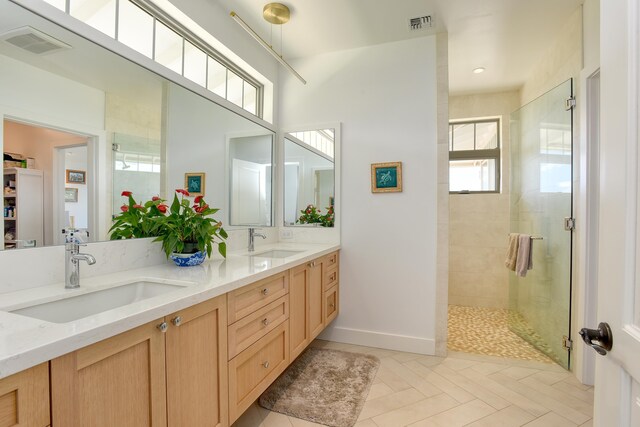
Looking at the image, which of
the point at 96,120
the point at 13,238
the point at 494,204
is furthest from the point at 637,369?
the point at 494,204

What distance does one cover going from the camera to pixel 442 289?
2.62 m

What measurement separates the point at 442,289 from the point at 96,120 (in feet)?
8.62

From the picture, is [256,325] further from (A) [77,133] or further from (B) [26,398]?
(A) [77,133]

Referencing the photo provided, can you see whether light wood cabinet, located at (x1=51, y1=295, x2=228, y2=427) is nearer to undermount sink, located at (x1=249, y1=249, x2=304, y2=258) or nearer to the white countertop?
the white countertop

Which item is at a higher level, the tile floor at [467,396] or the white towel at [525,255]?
the white towel at [525,255]

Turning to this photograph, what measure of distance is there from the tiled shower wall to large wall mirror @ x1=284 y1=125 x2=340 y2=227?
1.99m

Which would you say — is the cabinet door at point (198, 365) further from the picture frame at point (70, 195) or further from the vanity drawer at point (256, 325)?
the picture frame at point (70, 195)

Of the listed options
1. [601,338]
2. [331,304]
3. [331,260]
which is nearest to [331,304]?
[331,304]

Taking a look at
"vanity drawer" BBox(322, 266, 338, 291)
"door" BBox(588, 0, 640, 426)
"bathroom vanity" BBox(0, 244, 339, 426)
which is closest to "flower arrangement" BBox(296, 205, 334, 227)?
"vanity drawer" BBox(322, 266, 338, 291)

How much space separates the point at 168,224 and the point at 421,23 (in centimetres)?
240

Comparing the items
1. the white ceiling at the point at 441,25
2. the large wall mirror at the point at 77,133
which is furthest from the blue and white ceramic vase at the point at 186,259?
the white ceiling at the point at 441,25

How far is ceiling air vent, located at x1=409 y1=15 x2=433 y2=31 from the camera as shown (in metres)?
2.40

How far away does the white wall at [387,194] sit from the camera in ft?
8.71

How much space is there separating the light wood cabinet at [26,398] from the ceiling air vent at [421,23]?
2899 millimetres
